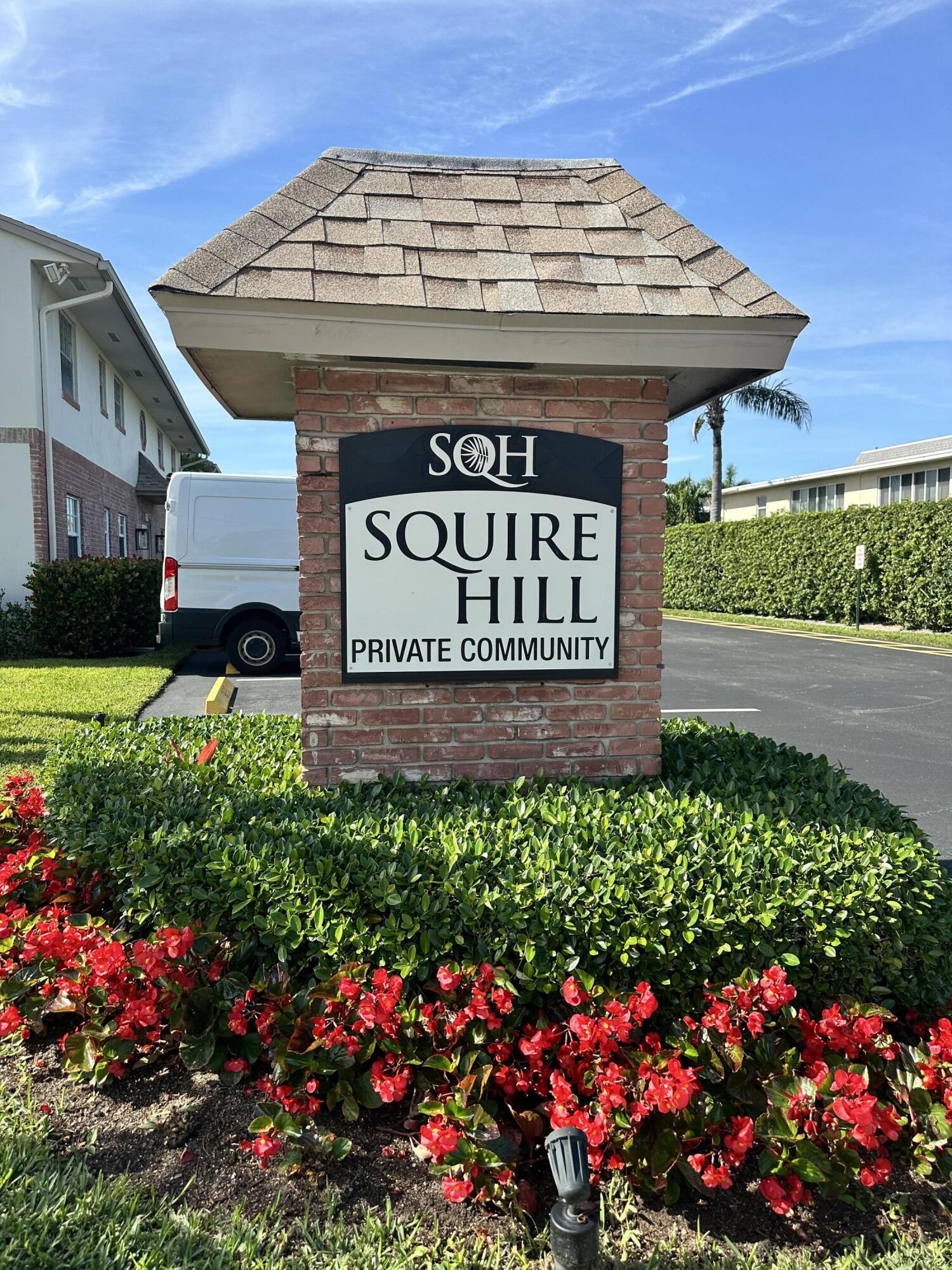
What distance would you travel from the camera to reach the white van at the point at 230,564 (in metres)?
11.5

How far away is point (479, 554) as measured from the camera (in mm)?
3730

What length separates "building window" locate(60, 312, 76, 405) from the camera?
48.9 feet

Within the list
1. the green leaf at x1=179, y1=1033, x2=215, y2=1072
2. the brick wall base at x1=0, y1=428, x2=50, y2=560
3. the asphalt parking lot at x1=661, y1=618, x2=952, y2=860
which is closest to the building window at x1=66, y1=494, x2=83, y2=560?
the brick wall base at x1=0, y1=428, x2=50, y2=560

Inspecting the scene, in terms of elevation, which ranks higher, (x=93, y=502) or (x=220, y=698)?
(x=93, y=502)

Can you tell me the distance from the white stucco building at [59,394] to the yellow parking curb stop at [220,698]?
6.05 m

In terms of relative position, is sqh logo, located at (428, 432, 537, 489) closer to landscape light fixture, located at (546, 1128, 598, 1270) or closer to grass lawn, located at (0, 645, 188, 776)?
landscape light fixture, located at (546, 1128, 598, 1270)

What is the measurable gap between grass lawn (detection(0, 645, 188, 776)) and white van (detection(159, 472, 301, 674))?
89cm

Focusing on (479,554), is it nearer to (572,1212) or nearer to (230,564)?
(572,1212)

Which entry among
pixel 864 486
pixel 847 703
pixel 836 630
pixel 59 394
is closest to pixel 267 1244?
pixel 847 703

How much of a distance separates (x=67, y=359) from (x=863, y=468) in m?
28.3

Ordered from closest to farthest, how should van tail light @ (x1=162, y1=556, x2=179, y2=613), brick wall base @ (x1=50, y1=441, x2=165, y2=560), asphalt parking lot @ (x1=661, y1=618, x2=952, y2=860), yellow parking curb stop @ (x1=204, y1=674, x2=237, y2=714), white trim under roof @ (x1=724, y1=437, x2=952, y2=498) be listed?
asphalt parking lot @ (x1=661, y1=618, x2=952, y2=860) → yellow parking curb stop @ (x1=204, y1=674, x2=237, y2=714) → van tail light @ (x1=162, y1=556, x2=179, y2=613) → brick wall base @ (x1=50, y1=441, x2=165, y2=560) → white trim under roof @ (x1=724, y1=437, x2=952, y2=498)

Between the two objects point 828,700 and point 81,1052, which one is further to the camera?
point 828,700

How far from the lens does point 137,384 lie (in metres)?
21.5

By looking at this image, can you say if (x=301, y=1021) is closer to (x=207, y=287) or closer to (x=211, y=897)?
(x=211, y=897)
